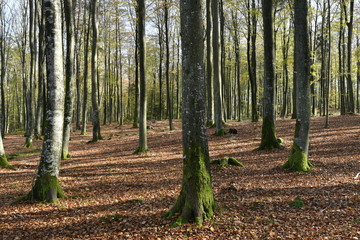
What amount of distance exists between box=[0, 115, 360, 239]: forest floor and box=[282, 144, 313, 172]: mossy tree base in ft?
0.84

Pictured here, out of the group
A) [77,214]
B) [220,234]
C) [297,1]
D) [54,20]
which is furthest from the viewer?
[297,1]

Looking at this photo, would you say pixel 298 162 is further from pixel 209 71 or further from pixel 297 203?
pixel 209 71

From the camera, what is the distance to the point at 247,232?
4.46 meters

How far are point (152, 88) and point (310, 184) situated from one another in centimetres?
3652

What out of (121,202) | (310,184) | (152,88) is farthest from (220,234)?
(152,88)

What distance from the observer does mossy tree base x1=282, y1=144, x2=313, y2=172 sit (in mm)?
8117

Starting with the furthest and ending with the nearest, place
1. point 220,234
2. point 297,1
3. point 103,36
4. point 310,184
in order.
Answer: point 103,36 < point 297,1 < point 310,184 < point 220,234

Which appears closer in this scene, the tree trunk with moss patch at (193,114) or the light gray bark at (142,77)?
the tree trunk with moss patch at (193,114)

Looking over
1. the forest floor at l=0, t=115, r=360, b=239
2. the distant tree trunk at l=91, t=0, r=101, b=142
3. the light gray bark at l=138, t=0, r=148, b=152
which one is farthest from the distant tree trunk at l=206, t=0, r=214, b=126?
the distant tree trunk at l=91, t=0, r=101, b=142

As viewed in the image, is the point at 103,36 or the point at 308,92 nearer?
the point at 308,92

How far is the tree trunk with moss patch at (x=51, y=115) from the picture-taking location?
638 cm

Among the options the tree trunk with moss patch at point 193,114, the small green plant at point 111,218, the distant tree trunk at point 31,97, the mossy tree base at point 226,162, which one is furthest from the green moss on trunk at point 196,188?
the distant tree trunk at point 31,97

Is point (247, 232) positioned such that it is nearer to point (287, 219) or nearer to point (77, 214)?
point (287, 219)

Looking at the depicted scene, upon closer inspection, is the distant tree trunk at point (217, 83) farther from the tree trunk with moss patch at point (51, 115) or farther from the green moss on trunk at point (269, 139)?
the tree trunk with moss patch at point (51, 115)
